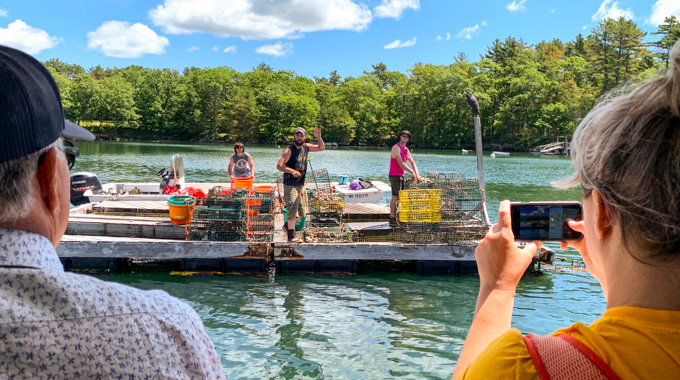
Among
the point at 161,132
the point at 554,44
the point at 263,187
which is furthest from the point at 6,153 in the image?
the point at 554,44

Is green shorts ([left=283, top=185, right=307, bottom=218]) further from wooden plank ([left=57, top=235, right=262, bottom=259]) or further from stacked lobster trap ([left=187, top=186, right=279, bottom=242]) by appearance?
wooden plank ([left=57, top=235, right=262, bottom=259])

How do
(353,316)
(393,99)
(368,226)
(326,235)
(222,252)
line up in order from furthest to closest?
(393,99)
(368,226)
(326,235)
(222,252)
(353,316)

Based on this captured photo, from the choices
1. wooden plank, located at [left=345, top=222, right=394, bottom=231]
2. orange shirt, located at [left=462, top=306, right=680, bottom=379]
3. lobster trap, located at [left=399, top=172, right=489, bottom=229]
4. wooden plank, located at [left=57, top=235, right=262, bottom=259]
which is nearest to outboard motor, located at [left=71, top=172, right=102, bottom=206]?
wooden plank, located at [left=57, top=235, right=262, bottom=259]

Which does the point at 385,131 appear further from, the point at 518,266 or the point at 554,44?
the point at 518,266

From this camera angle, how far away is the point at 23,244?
1.09 m

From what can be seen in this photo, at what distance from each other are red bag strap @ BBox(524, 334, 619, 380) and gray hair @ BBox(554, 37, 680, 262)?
0.77 feet

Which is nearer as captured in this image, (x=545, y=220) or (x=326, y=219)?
(x=545, y=220)

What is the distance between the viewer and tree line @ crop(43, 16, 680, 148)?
9925 cm

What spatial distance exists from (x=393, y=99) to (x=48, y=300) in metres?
128

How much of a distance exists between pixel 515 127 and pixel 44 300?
107 metres

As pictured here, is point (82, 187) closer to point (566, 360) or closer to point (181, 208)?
point (181, 208)

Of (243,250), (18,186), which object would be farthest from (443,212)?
(18,186)

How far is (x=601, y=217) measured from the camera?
116 cm

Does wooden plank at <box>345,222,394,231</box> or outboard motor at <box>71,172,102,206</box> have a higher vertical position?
outboard motor at <box>71,172,102,206</box>
